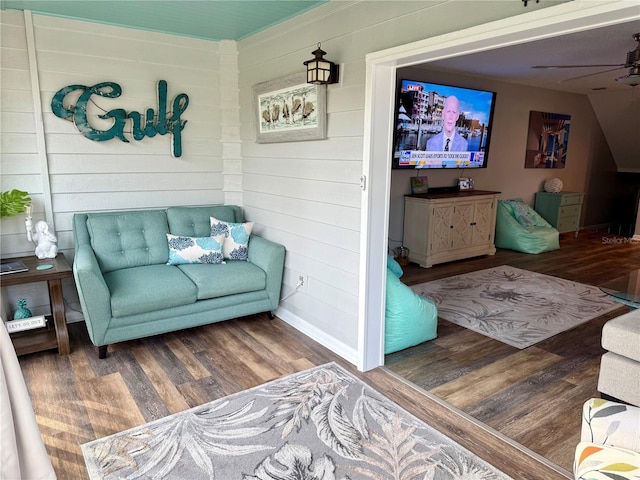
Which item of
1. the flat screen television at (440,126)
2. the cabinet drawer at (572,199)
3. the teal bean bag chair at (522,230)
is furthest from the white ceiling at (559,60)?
the teal bean bag chair at (522,230)

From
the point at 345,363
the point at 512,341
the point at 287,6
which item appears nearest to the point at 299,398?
the point at 345,363

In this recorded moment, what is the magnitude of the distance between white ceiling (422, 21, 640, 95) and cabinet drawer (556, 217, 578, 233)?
6.60 ft

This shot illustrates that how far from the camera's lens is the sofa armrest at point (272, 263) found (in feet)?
11.5

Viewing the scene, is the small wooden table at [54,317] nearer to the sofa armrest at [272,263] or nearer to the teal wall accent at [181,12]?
the sofa armrest at [272,263]

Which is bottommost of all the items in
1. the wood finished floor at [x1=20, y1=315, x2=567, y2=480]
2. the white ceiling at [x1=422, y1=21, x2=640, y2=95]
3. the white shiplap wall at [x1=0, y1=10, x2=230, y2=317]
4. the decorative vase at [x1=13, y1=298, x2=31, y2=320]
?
the wood finished floor at [x1=20, y1=315, x2=567, y2=480]

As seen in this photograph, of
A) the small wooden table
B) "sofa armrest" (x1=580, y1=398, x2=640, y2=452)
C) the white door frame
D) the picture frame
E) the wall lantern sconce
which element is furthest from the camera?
the picture frame

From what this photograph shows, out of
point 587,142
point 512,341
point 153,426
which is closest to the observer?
point 153,426

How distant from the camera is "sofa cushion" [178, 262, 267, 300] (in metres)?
3.22

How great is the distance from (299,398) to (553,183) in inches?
241

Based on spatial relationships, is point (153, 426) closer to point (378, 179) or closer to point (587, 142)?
point (378, 179)

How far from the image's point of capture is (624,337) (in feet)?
6.97

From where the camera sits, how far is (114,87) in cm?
355

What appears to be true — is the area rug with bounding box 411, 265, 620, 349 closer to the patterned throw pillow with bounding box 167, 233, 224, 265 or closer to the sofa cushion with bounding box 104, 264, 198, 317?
the patterned throw pillow with bounding box 167, 233, 224, 265

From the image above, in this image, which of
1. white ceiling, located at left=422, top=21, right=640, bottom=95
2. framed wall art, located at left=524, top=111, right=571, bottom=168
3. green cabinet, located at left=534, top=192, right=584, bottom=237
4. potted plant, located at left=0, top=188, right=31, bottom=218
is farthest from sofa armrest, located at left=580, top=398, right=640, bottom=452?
green cabinet, located at left=534, top=192, right=584, bottom=237
